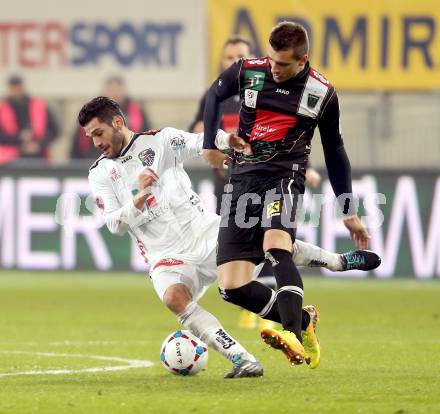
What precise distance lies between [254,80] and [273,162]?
501 mm

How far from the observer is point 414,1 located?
19.6m

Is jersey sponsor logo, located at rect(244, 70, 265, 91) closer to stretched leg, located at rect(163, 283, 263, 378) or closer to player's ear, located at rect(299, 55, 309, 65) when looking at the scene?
player's ear, located at rect(299, 55, 309, 65)

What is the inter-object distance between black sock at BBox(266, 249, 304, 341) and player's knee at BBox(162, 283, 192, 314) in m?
0.67

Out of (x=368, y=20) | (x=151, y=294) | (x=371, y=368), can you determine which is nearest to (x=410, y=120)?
(x=368, y=20)

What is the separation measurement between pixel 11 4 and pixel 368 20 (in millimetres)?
5070

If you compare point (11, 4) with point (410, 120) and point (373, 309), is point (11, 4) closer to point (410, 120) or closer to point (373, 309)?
point (410, 120)

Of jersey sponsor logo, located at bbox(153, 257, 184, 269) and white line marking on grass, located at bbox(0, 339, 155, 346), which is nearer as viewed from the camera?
jersey sponsor logo, located at bbox(153, 257, 184, 269)

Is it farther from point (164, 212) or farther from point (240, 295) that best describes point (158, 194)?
point (240, 295)

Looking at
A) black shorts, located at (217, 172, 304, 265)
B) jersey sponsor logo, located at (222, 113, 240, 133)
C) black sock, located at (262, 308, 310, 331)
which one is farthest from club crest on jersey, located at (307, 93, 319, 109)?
jersey sponsor logo, located at (222, 113, 240, 133)

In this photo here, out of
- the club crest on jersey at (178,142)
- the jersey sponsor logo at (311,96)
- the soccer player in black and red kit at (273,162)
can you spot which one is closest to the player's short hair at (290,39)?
the soccer player in black and red kit at (273,162)

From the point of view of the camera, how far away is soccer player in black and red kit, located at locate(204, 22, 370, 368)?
8.38 metres

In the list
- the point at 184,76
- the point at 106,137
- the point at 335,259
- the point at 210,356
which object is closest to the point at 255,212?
the point at 335,259

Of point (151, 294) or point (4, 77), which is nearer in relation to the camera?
point (151, 294)

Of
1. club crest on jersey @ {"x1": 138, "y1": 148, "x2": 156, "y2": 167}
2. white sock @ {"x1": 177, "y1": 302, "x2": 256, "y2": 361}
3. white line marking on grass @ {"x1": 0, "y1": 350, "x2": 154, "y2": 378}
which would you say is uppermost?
club crest on jersey @ {"x1": 138, "y1": 148, "x2": 156, "y2": 167}
